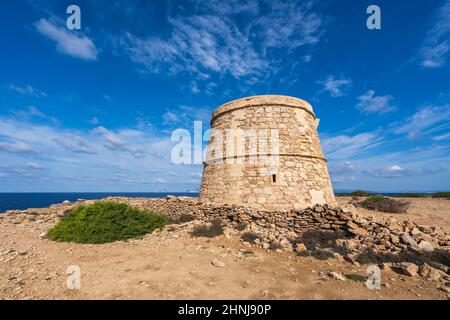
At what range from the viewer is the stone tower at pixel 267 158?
32.0 feet

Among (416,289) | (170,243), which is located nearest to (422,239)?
(416,289)

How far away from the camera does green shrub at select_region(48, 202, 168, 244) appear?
7.75m

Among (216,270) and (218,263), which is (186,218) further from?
(216,270)

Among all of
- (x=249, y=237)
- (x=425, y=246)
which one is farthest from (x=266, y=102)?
(x=425, y=246)

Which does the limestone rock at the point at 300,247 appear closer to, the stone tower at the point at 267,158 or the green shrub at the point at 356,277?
the green shrub at the point at 356,277

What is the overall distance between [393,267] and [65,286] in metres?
7.32

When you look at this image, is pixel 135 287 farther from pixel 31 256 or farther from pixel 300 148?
pixel 300 148

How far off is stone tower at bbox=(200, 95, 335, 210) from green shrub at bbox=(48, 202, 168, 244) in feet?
11.5

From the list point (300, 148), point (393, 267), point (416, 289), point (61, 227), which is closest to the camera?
point (416, 289)

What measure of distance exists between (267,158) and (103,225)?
7.46 metres

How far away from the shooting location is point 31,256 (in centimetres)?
613

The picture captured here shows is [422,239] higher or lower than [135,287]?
higher

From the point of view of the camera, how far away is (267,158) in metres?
10.1
